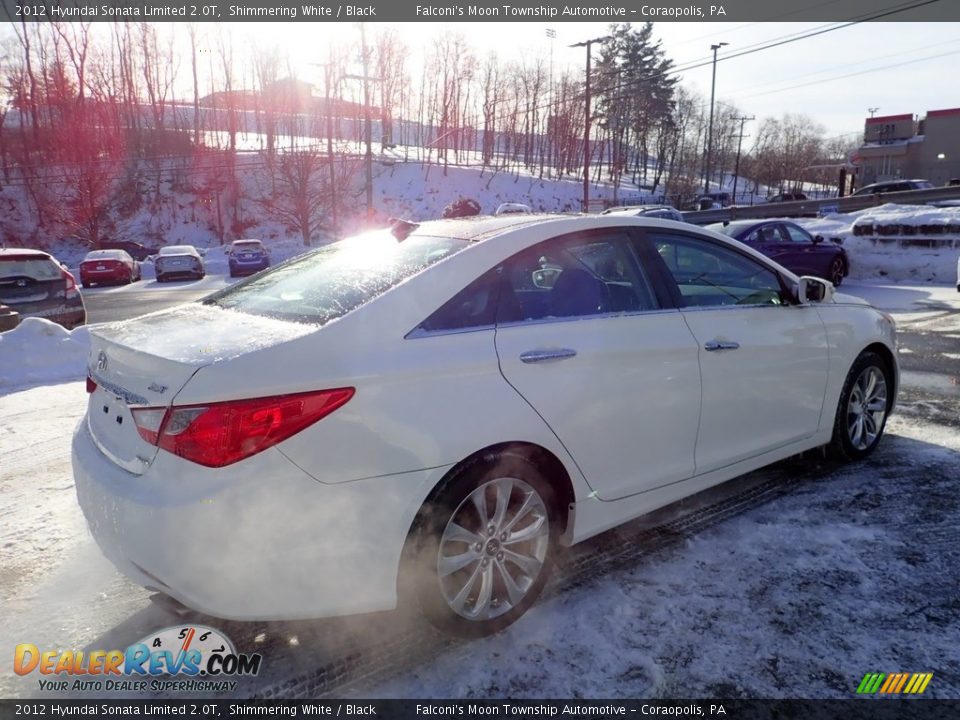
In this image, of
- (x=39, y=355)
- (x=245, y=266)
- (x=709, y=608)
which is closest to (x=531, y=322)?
(x=709, y=608)

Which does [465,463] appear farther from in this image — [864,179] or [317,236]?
[864,179]

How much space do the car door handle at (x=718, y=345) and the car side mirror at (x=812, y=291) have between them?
0.76 meters

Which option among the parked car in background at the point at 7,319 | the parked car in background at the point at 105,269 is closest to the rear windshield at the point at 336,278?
the parked car in background at the point at 7,319

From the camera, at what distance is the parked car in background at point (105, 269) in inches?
912

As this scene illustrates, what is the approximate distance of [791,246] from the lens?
45.0 feet

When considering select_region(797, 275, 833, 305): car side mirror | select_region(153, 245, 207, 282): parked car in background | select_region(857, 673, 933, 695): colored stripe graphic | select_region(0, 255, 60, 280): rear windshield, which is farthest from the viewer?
select_region(153, 245, 207, 282): parked car in background

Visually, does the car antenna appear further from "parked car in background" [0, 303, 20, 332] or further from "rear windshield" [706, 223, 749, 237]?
"rear windshield" [706, 223, 749, 237]

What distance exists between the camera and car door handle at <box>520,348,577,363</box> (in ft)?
8.39

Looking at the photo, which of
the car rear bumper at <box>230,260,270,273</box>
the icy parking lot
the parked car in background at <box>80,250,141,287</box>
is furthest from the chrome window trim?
the parked car in background at <box>80,250,141,287</box>

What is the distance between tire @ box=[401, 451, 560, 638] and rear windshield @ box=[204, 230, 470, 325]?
80 centimetres

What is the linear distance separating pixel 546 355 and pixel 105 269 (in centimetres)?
2505

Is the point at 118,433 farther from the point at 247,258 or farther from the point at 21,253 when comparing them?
the point at 247,258

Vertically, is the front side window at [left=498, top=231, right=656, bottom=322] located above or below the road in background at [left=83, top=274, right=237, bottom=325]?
above

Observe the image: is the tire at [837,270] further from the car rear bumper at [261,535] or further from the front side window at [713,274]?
the car rear bumper at [261,535]
